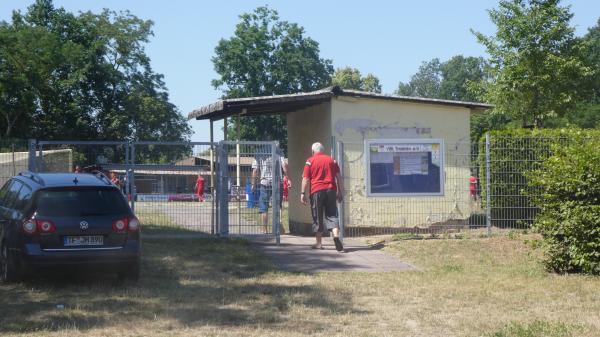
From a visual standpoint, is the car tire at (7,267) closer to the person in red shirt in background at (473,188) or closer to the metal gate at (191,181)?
the metal gate at (191,181)

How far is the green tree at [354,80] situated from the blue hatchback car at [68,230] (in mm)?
64804

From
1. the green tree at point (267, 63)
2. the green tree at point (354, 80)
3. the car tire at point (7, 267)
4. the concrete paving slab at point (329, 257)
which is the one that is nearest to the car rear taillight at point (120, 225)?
the car tire at point (7, 267)

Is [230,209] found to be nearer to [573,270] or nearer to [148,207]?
[148,207]

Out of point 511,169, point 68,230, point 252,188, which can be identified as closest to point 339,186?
point 252,188

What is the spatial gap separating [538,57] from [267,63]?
104 ft

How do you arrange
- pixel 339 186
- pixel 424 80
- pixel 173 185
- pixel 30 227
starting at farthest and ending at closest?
1. pixel 424 80
2. pixel 173 185
3. pixel 339 186
4. pixel 30 227

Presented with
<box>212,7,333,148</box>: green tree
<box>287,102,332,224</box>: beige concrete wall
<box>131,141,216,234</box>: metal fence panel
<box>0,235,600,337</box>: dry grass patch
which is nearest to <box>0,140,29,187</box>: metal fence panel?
<box>131,141,216,234</box>: metal fence panel

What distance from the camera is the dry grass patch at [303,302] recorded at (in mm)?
7414

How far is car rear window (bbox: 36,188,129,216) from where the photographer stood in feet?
30.7

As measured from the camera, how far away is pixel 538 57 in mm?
25453

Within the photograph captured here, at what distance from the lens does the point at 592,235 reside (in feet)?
33.2

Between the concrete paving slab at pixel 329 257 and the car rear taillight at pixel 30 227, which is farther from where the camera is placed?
the concrete paving slab at pixel 329 257

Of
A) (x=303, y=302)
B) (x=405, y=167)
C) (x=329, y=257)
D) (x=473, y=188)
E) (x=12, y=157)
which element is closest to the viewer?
(x=303, y=302)

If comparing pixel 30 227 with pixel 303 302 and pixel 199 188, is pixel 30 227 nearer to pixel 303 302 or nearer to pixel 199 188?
pixel 303 302
